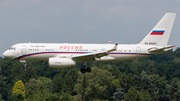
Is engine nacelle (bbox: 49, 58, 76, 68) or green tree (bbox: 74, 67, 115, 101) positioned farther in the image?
green tree (bbox: 74, 67, 115, 101)

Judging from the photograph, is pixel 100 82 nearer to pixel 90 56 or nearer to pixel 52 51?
pixel 52 51

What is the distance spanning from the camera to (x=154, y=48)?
57.5 metres

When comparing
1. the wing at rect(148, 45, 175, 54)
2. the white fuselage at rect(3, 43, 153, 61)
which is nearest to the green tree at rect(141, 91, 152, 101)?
the wing at rect(148, 45, 175, 54)

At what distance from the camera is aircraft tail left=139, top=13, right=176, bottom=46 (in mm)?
59312

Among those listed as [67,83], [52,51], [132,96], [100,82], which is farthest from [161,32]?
[67,83]

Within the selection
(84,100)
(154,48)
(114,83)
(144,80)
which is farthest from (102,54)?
(144,80)

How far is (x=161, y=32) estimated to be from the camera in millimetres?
59812

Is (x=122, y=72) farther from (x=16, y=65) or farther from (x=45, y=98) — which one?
(x=16, y=65)

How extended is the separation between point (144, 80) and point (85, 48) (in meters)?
93.9

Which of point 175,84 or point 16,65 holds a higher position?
point 16,65

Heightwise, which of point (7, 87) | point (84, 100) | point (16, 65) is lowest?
point (84, 100)

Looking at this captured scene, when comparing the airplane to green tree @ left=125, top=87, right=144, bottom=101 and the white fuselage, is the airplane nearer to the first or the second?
the white fuselage

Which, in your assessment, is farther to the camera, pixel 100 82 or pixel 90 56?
pixel 100 82

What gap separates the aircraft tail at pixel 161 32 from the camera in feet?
195
